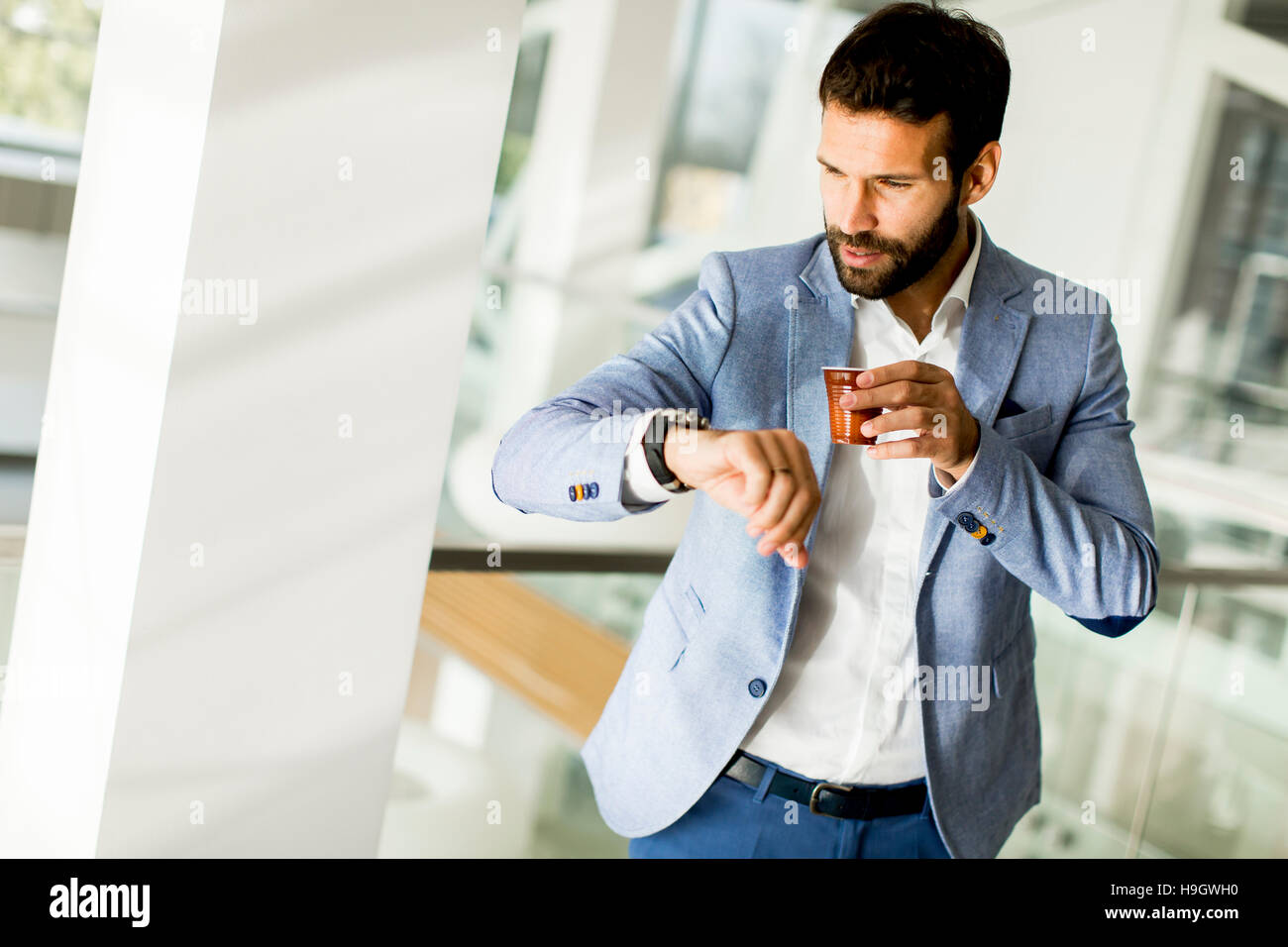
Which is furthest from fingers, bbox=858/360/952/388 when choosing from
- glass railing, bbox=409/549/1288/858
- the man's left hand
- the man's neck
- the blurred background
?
glass railing, bbox=409/549/1288/858

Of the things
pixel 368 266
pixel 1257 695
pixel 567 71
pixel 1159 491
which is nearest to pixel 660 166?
pixel 567 71

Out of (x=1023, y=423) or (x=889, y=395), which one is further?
(x=1023, y=423)

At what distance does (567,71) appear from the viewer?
20.4 ft

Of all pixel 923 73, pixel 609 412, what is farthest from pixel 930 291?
pixel 609 412

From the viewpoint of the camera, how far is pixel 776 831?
140 cm

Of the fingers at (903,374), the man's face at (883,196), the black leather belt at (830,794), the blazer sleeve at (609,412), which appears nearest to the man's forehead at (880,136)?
the man's face at (883,196)

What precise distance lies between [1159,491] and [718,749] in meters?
4.72

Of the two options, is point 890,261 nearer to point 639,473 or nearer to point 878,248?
point 878,248

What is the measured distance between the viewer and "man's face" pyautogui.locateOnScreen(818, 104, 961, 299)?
1.34 metres

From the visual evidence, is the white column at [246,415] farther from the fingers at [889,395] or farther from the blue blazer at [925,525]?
the fingers at [889,395]

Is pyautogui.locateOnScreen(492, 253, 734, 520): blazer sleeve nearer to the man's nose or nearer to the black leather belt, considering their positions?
the man's nose

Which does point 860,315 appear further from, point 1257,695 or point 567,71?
point 567,71

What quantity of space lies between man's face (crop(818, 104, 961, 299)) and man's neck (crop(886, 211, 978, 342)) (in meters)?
0.11

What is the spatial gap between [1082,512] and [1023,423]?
0.50ft
